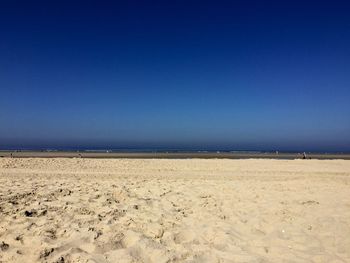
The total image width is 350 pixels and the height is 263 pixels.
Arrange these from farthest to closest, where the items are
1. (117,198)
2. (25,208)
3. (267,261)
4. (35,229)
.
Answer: (117,198) → (25,208) → (35,229) → (267,261)

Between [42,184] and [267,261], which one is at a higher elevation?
[42,184]

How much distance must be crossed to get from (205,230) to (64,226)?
242cm

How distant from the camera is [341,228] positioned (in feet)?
21.5

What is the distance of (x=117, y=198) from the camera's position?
7.70 meters

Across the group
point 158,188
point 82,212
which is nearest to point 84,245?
point 82,212

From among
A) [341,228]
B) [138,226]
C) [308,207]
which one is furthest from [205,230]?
[308,207]

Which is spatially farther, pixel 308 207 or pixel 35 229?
pixel 308 207

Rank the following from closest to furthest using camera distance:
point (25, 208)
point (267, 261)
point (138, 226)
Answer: point (267, 261), point (138, 226), point (25, 208)

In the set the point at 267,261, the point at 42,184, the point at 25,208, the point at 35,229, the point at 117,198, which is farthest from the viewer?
the point at 42,184

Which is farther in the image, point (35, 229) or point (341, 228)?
point (341, 228)

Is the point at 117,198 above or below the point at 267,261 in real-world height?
above

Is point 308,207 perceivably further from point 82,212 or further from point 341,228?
point 82,212

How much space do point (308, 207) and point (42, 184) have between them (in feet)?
22.4

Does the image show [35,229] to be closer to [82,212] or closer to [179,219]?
[82,212]
